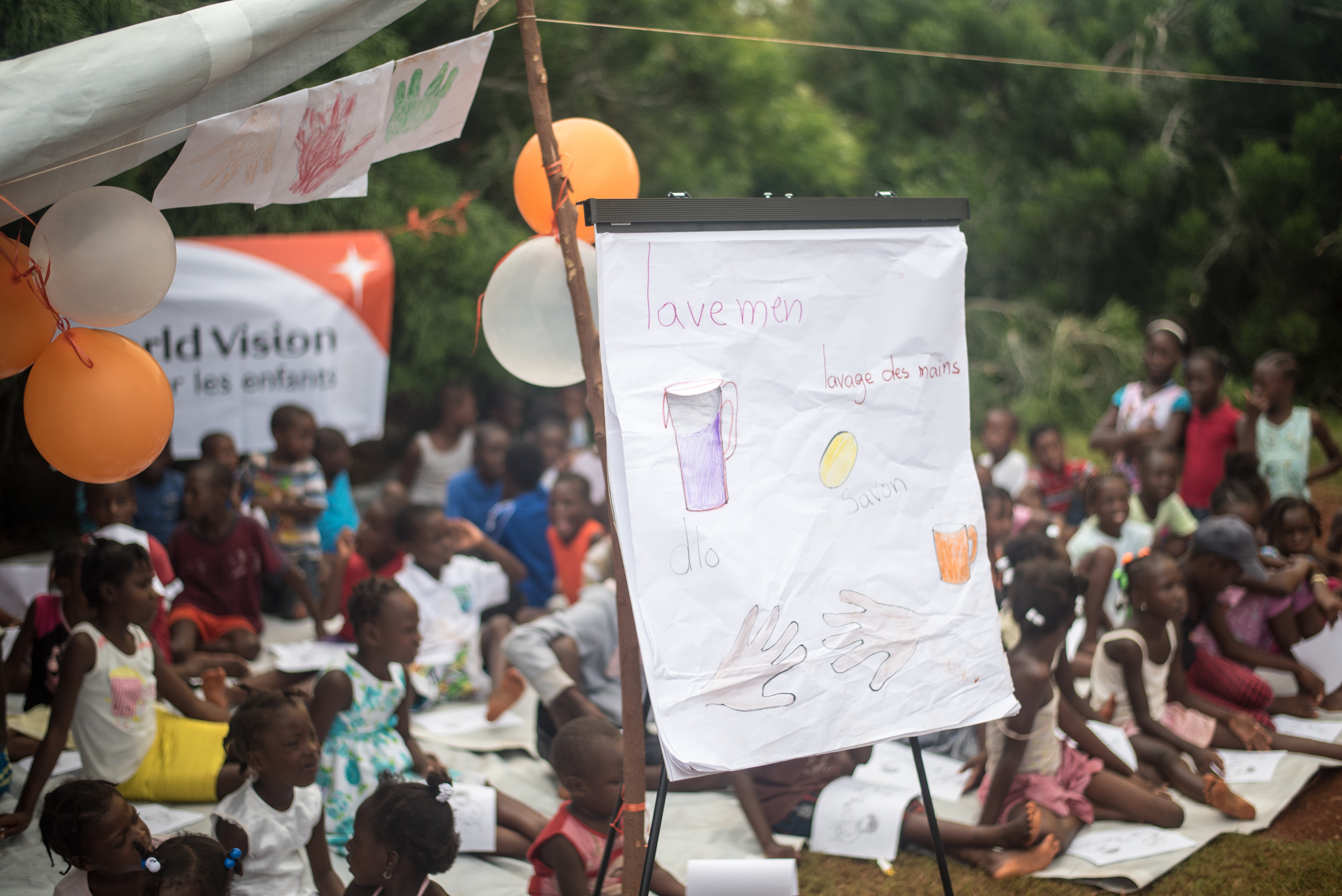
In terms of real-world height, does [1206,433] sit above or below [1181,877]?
above

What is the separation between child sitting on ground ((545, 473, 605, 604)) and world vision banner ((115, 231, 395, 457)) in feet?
6.21

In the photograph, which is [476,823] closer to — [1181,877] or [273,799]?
[273,799]

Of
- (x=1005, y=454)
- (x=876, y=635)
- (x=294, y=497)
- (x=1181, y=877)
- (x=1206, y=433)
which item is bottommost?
(x=1181, y=877)

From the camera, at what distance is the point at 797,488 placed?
2.43 meters

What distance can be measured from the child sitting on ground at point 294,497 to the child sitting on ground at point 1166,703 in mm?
4144

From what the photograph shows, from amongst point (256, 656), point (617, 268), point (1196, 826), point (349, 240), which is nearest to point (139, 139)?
point (617, 268)

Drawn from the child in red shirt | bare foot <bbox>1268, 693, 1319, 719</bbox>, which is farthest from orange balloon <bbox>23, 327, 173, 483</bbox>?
the child in red shirt

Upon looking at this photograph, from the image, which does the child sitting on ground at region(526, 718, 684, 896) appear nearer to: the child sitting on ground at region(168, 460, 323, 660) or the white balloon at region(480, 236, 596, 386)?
the white balloon at region(480, 236, 596, 386)

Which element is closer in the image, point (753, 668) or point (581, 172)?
point (753, 668)

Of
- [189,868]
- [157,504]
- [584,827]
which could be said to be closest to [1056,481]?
[584,827]

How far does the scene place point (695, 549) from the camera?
2.27 meters

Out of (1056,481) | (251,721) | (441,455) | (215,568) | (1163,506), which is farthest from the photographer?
(441,455)

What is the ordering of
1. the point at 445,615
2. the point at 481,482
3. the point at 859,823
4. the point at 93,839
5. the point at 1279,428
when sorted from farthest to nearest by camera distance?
the point at 481,482 → the point at 1279,428 → the point at 445,615 → the point at 859,823 → the point at 93,839

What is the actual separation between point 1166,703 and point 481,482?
12.8 ft
